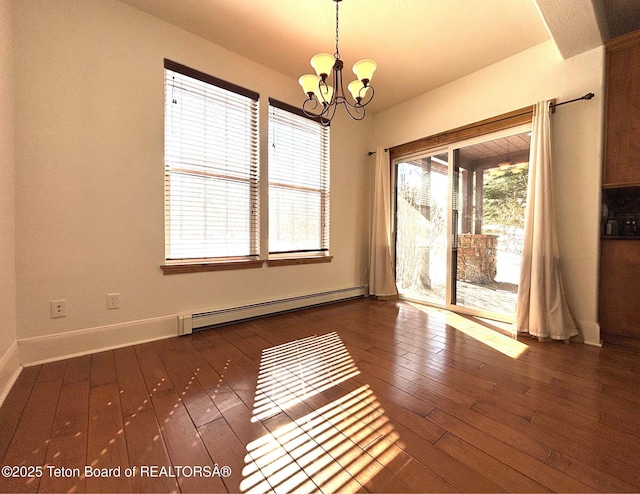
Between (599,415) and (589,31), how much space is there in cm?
289

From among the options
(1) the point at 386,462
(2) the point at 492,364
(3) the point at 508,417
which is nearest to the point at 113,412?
(1) the point at 386,462

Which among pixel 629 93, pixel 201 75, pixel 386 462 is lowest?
pixel 386 462

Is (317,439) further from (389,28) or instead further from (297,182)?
(389,28)

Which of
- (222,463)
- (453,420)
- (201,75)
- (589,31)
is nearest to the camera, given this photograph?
(222,463)

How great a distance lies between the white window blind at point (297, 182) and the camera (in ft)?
10.6

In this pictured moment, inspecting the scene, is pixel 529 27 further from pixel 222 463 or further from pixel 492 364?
pixel 222 463

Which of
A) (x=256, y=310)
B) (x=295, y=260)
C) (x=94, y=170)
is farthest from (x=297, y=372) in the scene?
(x=94, y=170)

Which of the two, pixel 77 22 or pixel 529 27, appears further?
pixel 529 27

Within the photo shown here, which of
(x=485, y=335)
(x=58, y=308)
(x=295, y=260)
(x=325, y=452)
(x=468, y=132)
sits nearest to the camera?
(x=325, y=452)

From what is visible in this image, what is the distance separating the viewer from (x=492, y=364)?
2.03 meters

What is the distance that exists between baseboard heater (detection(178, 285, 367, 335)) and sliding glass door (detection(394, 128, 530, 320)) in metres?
1.06

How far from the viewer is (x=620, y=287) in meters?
2.37

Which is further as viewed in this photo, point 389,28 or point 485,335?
point 485,335

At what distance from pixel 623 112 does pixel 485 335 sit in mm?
2246
